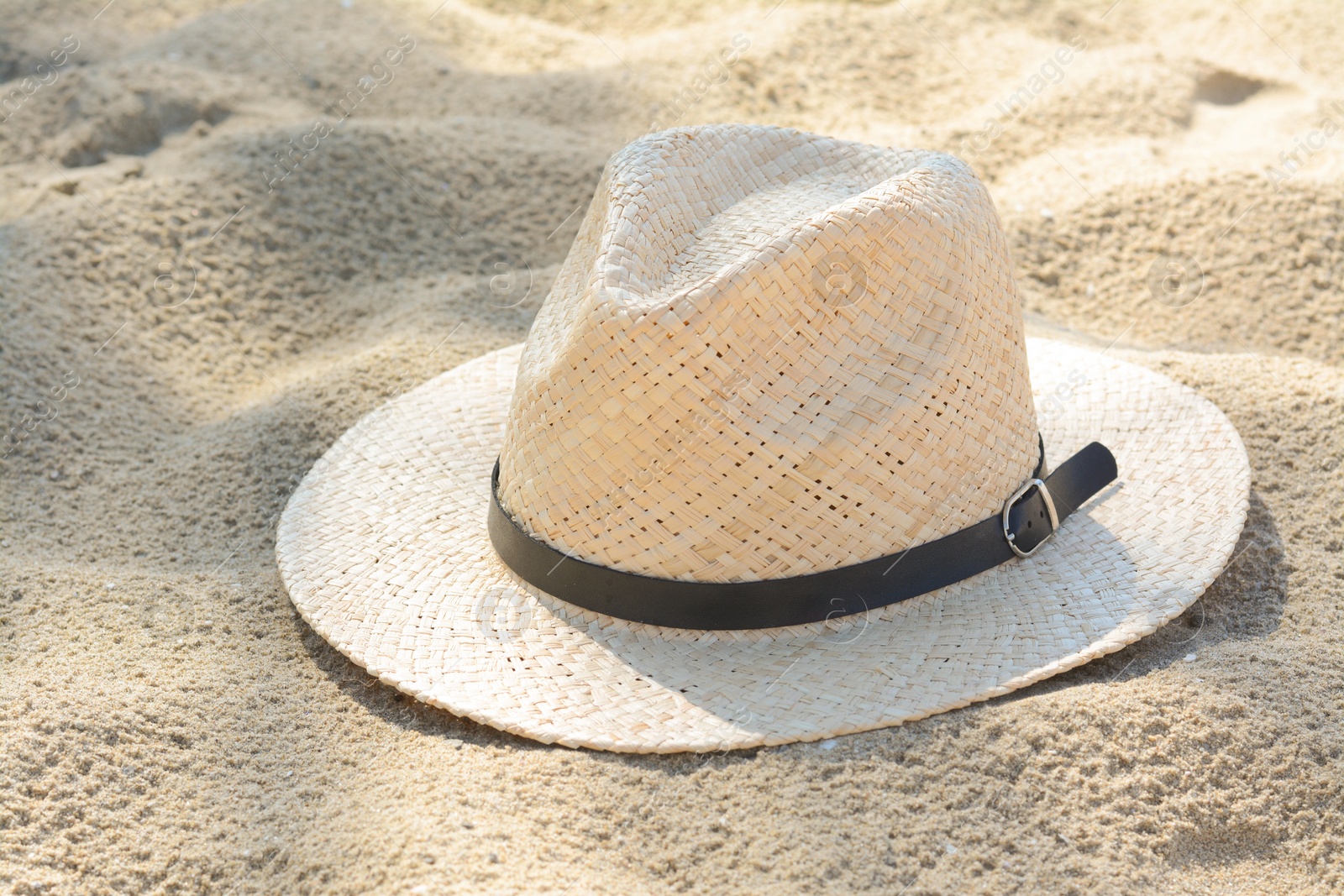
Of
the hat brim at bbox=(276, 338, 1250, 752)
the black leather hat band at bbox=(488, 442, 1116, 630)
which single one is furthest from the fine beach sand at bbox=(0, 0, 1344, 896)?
the black leather hat band at bbox=(488, 442, 1116, 630)

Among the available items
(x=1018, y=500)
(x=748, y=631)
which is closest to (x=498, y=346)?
(x=748, y=631)

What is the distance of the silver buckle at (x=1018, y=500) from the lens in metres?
2.17

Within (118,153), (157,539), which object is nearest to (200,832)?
(157,539)

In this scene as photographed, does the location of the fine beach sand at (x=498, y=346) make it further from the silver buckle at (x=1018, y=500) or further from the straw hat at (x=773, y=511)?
the silver buckle at (x=1018, y=500)

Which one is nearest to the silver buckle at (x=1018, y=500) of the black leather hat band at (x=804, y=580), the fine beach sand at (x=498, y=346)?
the black leather hat band at (x=804, y=580)

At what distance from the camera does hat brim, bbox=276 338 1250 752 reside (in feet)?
6.50

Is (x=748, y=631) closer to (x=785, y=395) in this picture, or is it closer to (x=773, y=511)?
(x=773, y=511)

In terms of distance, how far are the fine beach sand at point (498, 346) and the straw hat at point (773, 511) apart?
4.7 inches

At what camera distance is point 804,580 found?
6.72 ft

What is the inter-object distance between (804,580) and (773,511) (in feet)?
0.49

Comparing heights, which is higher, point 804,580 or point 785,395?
point 785,395

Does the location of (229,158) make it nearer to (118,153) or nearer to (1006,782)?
(118,153)

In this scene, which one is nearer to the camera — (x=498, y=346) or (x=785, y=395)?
(x=785, y=395)

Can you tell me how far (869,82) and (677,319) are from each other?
12.2 ft
